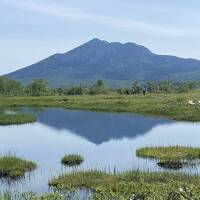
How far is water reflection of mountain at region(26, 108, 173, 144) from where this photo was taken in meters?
59.4

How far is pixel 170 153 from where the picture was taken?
1542 inches

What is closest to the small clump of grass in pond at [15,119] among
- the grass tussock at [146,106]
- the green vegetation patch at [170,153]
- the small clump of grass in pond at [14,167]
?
the grass tussock at [146,106]

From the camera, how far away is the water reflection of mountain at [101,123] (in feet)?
195

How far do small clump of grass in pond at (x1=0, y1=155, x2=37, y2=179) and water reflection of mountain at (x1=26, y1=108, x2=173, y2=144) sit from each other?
17940mm

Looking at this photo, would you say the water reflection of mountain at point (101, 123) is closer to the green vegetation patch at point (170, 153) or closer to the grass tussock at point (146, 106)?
the grass tussock at point (146, 106)

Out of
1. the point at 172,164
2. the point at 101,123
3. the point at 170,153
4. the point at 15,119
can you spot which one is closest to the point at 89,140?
the point at 170,153

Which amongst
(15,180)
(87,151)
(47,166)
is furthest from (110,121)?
(15,180)

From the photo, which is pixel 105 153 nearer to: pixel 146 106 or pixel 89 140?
pixel 89 140

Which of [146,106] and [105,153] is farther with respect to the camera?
[146,106]

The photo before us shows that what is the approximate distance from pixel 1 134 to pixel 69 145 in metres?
11.8

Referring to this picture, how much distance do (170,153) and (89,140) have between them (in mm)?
16334

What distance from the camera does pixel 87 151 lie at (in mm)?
44406

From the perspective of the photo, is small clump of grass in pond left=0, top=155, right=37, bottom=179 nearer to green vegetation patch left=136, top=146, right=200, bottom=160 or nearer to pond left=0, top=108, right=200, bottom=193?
pond left=0, top=108, right=200, bottom=193

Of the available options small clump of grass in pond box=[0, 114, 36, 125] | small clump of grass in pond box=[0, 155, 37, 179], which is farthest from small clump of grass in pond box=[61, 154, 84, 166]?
small clump of grass in pond box=[0, 114, 36, 125]
